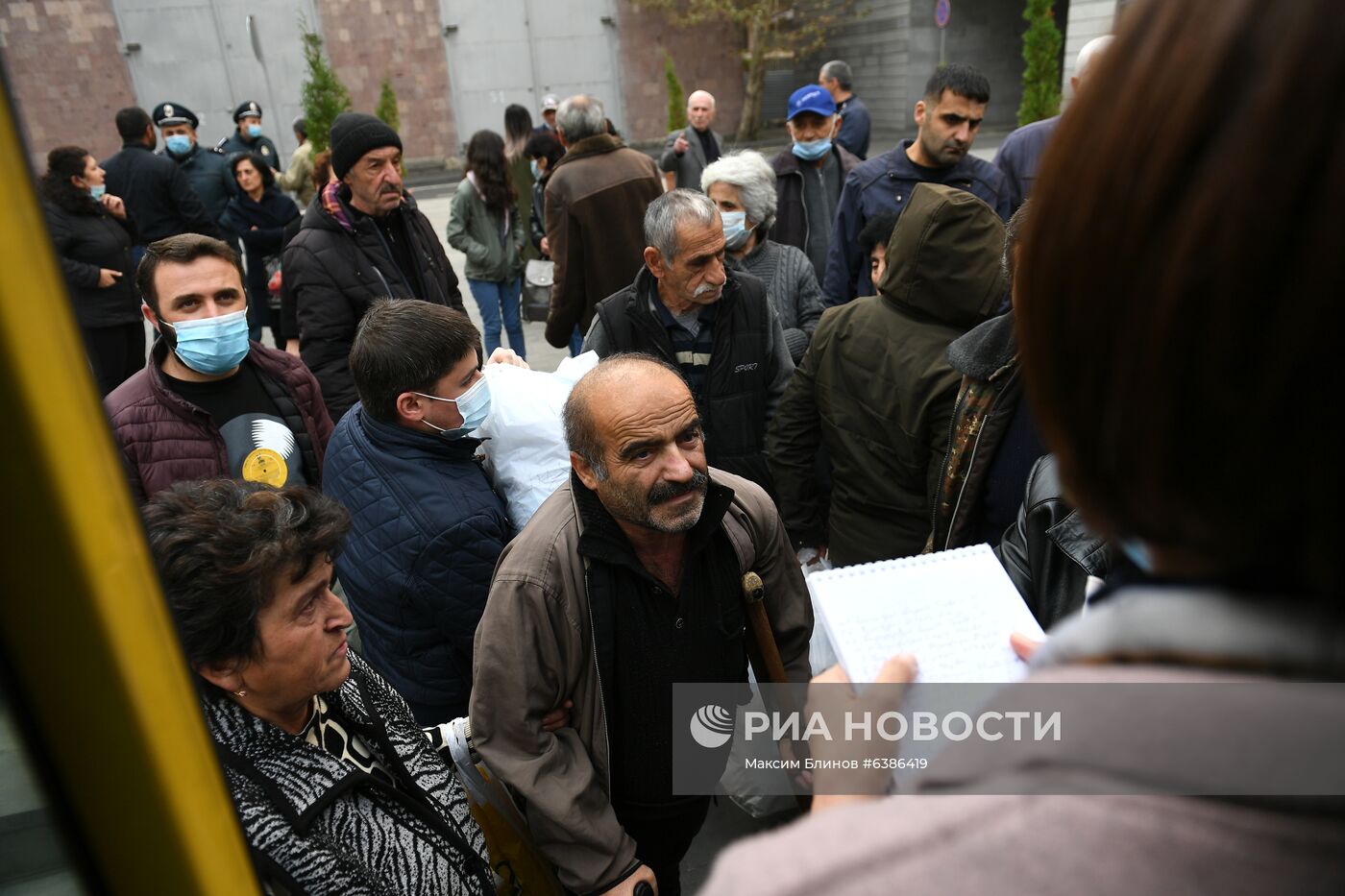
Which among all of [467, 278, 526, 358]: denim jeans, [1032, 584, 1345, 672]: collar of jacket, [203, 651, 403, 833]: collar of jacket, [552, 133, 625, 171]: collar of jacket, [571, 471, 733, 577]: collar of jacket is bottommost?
[467, 278, 526, 358]: denim jeans

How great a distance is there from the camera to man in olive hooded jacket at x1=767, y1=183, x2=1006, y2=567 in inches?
94.7

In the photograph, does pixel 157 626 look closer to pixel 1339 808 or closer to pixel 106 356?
pixel 1339 808

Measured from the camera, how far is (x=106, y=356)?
555 cm

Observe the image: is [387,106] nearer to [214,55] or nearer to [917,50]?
[214,55]

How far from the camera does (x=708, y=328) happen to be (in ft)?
11.0

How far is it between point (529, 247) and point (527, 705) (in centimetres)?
604

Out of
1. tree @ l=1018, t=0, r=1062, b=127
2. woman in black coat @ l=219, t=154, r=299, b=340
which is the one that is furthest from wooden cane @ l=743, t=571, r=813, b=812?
tree @ l=1018, t=0, r=1062, b=127

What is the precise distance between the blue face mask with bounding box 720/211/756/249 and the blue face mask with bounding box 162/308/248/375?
2083 millimetres

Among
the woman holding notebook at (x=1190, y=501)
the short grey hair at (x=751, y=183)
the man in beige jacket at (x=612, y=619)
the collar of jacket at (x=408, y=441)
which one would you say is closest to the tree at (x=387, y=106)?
the short grey hair at (x=751, y=183)

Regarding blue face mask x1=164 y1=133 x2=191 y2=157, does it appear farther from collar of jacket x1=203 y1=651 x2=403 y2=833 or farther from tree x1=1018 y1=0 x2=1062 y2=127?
tree x1=1018 y1=0 x2=1062 y2=127

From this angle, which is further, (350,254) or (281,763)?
(350,254)

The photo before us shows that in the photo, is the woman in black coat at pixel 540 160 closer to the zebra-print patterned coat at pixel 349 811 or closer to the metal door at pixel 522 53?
the zebra-print patterned coat at pixel 349 811

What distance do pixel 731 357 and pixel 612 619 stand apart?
1468 millimetres

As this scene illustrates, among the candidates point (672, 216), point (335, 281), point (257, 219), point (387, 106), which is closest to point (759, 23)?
point (387, 106)
